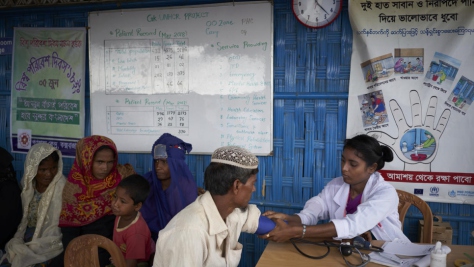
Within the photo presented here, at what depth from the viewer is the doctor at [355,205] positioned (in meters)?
2.31

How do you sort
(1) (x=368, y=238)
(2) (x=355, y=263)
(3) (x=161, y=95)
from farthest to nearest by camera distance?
(3) (x=161, y=95) < (1) (x=368, y=238) < (2) (x=355, y=263)

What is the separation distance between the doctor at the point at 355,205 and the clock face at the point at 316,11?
130cm

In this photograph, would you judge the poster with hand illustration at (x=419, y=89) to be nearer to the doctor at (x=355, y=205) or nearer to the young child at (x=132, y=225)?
the doctor at (x=355, y=205)

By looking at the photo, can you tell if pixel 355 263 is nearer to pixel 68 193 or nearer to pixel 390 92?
pixel 390 92

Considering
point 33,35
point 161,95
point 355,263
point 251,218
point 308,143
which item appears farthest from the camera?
point 33,35

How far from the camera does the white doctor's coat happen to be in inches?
93.0

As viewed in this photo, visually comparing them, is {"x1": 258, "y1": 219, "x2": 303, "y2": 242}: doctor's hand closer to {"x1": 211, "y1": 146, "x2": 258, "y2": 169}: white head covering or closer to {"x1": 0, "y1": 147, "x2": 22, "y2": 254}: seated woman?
{"x1": 211, "y1": 146, "x2": 258, "y2": 169}: white head covering

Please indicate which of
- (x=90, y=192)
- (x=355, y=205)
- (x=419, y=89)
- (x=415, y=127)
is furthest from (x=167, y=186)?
(x=419, y=89)

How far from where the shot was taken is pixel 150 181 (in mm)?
3314

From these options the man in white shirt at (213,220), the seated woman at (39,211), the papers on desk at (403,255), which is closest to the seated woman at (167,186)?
the seated woman at (39,211)

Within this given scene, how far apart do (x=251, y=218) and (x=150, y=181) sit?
137cm

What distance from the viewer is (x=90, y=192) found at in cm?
329

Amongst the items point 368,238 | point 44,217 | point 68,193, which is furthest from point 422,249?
point 44,217

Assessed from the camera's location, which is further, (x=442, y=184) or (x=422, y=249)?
(x=442, y=184)
